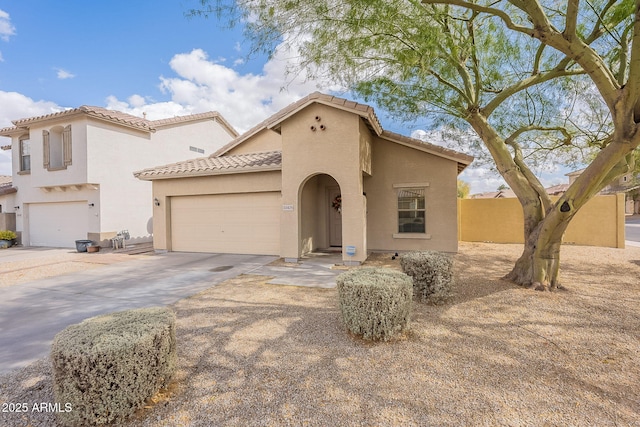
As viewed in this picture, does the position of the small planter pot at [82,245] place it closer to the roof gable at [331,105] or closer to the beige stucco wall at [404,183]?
the roof gable at [331,105]

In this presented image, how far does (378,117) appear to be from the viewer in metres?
10.4

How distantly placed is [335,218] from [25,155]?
1889cm

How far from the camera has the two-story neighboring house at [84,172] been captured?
559 inches

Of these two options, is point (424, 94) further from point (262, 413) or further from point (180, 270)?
point (180, 270)

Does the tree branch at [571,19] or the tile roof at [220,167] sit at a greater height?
the tree branch at [571,19]

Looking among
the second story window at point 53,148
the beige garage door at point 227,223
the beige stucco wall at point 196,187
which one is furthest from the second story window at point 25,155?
the beige garage door at point 227,223

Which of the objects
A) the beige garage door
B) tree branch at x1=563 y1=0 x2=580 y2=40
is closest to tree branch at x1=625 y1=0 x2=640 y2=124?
tree branch at x1=563 y1=0 x2=580 y2=40

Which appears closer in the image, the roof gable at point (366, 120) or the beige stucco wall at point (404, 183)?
the roof gable at point (366, 120)

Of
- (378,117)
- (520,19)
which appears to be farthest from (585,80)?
(378,117)

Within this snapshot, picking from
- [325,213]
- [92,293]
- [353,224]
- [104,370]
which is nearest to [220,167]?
[325,213]

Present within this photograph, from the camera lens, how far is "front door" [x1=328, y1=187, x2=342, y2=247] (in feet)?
42.4

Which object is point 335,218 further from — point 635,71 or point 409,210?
point 635,71

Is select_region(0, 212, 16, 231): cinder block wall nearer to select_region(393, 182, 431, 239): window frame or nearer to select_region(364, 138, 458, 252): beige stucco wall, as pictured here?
select_region(364, 138, 458, 252): beige stucco wall

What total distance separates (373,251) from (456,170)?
4.64 m
